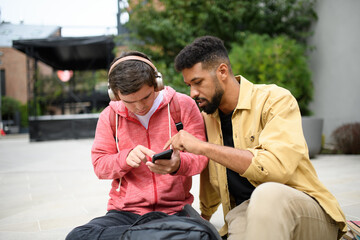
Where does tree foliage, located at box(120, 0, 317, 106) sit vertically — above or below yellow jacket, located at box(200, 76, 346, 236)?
above

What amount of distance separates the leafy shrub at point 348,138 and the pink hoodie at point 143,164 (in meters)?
6.56

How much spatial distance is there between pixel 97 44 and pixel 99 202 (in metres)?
11.4

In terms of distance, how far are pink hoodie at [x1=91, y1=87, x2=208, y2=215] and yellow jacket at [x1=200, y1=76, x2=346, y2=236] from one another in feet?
0.66

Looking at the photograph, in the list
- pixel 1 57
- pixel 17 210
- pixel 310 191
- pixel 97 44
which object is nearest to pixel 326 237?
pixel 310 191

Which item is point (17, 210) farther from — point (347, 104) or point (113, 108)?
point (347, 104)

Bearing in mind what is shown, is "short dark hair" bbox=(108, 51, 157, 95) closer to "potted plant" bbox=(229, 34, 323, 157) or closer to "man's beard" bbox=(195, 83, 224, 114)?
"man's beard" bbox=(195, 83, 224, 114)

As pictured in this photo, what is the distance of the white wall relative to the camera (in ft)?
27.6

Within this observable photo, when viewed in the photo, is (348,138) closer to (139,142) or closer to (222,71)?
(222,71)

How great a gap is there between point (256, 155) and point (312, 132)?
19.9ft

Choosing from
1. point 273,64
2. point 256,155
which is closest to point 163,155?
point 256,155

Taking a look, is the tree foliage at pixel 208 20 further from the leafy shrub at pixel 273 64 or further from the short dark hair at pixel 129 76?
the short dark hair at pixel 129 76

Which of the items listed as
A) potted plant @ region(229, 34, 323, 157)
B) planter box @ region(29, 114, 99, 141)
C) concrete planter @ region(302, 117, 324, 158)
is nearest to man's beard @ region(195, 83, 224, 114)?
concrete planter @ region(302, 117, 324, 158)

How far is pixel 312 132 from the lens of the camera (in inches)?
281

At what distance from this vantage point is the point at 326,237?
1.74 metres
